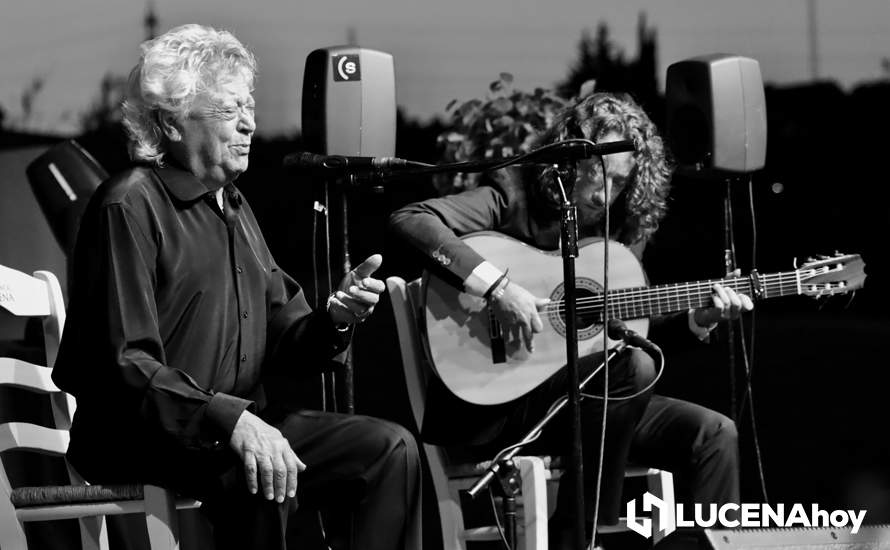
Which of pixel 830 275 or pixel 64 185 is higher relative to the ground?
pixel 64 185

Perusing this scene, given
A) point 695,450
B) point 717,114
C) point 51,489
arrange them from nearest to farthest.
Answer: point 51,489 → point 695,450 → point 717,114

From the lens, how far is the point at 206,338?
2.23m

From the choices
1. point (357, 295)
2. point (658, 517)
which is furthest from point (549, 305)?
point (357, 295)

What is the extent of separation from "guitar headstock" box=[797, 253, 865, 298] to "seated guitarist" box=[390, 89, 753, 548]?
0.70 feet

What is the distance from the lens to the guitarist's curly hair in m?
3.14

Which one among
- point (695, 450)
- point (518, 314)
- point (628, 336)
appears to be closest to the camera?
point (628, 336)

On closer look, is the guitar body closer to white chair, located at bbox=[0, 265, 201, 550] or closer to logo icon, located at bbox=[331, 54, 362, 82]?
logo icon, located at bbox=[331, 54, 362, 82]

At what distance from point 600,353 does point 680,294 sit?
0.30 m

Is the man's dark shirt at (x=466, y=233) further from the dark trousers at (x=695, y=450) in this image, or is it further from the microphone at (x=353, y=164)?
the microphone at (x=353, y=164)

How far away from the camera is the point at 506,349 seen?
9.71 feet

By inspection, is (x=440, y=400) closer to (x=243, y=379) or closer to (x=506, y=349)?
(x=506, y=349)

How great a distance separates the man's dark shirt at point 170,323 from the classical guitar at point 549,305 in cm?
52

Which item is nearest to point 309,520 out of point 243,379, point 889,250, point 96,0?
point 243,379

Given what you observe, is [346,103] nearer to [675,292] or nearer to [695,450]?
[675,292]
